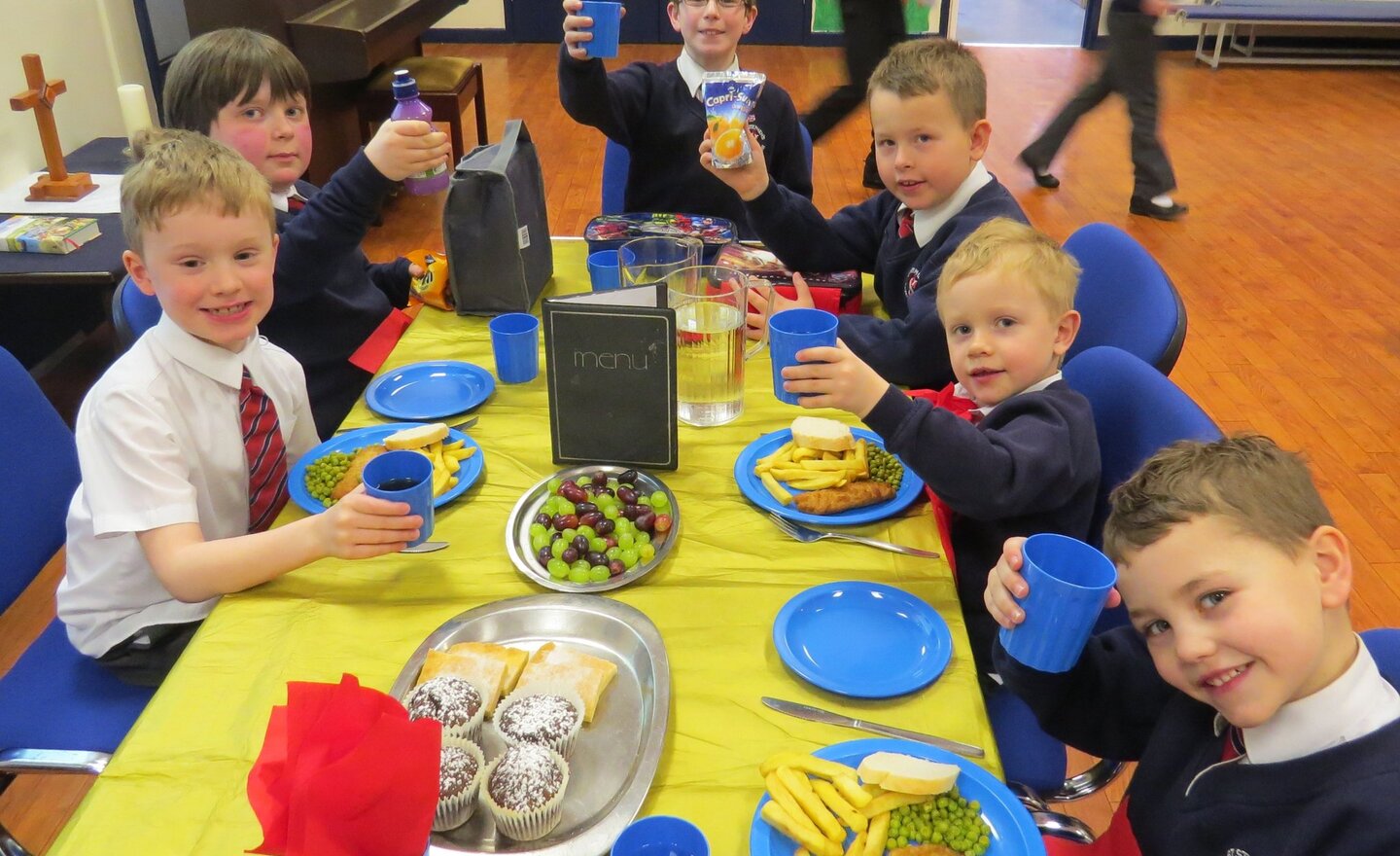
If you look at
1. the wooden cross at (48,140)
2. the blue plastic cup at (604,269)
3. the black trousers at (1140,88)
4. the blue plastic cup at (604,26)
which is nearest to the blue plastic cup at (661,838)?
the blue plastic cup at (604,269)

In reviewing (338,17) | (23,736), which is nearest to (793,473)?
(23,736)

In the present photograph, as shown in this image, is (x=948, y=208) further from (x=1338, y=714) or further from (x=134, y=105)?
(x=134, y=105)

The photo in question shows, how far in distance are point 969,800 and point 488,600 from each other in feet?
2.07

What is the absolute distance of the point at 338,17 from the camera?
459 centimetres

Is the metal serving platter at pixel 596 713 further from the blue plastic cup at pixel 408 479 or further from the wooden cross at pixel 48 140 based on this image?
the wooden cross at pixel 48 140

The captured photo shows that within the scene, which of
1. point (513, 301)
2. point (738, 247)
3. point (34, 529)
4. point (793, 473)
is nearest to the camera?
point (793, 473)

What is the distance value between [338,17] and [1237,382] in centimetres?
419

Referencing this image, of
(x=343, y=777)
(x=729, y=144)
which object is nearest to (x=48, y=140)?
(x=729, y=144)

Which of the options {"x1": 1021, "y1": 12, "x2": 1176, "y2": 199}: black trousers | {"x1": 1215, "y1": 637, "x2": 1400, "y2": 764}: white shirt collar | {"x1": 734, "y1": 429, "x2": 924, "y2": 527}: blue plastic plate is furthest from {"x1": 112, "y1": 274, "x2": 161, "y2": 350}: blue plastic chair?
{"x1": 1021, "y1": 12, "x2": 1176, "y2": 199}: black trousers

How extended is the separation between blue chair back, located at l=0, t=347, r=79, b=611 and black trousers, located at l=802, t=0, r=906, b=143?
388 centimetres

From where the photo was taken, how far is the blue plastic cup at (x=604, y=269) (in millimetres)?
1974

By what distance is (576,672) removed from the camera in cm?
112

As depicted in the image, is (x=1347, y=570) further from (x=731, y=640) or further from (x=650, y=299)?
(x=650, y=299)

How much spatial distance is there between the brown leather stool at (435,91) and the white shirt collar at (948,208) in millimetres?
3381
